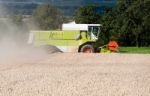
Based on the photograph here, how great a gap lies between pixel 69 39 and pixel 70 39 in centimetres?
7

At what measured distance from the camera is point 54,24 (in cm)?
8350

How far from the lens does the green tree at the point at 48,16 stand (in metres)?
81.5

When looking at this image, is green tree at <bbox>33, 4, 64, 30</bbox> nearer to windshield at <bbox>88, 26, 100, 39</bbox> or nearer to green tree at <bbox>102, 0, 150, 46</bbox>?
green tree at <bbox>102, 0, 150, 46</bbox>

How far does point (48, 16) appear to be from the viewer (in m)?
85.3

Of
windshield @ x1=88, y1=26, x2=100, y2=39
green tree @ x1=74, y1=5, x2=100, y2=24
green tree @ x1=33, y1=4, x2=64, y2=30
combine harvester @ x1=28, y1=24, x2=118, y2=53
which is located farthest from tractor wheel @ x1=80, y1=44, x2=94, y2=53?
green tree @ x1=33, y1=4, x2=64, y2=30

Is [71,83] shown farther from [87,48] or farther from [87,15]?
[87,15]

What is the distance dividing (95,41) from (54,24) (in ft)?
165

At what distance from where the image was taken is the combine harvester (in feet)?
108

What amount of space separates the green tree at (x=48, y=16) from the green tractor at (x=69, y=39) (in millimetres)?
47305

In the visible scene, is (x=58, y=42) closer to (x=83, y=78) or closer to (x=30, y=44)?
(x=30, y=44)

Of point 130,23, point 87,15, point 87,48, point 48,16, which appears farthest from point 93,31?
point 48,16

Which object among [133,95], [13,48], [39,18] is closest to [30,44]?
[13,48]

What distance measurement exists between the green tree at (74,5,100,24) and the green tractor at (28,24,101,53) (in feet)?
85.8

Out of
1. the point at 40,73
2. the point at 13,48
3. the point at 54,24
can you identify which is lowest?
the point at 54,24
